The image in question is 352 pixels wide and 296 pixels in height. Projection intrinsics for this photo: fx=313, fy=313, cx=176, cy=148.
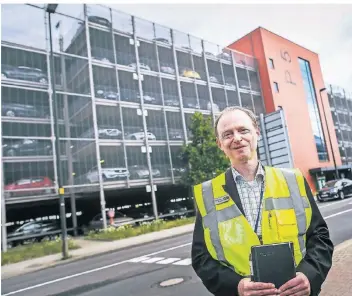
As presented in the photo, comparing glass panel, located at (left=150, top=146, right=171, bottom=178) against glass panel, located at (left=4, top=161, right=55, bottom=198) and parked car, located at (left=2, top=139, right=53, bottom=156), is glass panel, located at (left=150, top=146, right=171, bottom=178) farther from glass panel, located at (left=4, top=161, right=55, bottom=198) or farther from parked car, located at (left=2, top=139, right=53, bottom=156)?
parked car, located at (left=2, top=139, right=53, bottom=156)

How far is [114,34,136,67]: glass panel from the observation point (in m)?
22.4

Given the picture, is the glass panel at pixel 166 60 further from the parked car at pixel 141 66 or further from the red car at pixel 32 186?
the red car at pixel 32 186

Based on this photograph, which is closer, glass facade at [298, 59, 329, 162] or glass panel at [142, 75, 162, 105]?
glass panel at [142, 75, 162, 105]

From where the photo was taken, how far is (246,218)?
1.67 meters

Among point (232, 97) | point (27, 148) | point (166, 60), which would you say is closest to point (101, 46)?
point (166, 60)

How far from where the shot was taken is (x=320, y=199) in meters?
22.4

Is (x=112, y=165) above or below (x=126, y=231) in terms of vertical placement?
above

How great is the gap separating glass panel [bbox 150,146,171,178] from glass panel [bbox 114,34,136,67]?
6542 millimetres

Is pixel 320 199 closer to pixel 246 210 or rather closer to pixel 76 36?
pixel 76 36

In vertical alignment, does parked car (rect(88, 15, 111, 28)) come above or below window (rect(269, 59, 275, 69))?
above

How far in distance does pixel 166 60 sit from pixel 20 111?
11.4m

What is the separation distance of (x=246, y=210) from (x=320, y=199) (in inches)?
914

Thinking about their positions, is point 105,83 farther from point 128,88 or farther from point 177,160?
point 177,160

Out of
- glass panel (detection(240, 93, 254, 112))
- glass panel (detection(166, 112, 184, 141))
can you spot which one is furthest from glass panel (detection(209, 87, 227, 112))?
glass panel (detection(166, 112, 184, 141))
